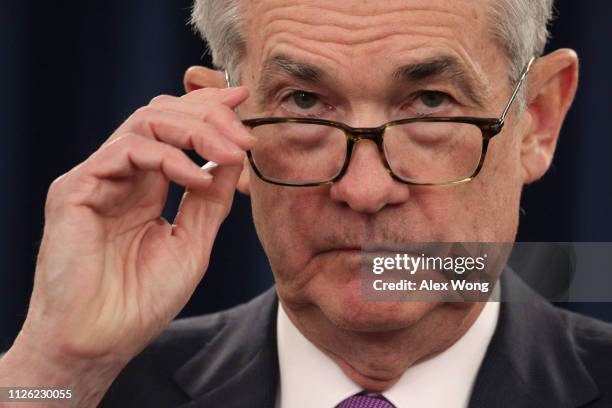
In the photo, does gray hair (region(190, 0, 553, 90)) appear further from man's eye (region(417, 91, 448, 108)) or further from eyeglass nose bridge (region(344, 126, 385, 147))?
eyeglass nose bridge (region(344, 126, 385, 147))

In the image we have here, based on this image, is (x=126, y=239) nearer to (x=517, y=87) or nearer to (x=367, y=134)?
(x=367, y=134)

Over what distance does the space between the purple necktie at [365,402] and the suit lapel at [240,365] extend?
14 centimetres

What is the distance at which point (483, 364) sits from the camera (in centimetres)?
179

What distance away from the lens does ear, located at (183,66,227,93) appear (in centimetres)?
193

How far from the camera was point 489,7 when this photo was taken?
1684mm

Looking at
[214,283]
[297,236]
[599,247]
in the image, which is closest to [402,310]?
[297,236]

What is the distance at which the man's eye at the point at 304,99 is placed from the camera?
1.68 m

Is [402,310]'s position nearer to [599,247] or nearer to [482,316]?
[482,316]

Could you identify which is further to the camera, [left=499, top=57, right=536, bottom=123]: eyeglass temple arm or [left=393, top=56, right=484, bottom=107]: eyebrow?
[left=499, top=57, right=536, bottom=123]: eyeglass temple arm

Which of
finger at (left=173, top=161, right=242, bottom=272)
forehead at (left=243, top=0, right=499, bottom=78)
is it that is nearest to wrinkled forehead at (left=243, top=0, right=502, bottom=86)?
forehead at (left=243, top=0, right=499, bottom=78)

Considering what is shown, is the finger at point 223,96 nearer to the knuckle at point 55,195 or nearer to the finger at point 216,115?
the finger at point 216,115

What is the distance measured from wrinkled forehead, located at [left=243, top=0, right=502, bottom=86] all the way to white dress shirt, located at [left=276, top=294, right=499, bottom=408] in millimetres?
462

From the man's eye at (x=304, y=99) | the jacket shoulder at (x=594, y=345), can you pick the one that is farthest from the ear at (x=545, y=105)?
the man's eye at (x=304, y=99)

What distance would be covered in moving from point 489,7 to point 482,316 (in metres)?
0.52
